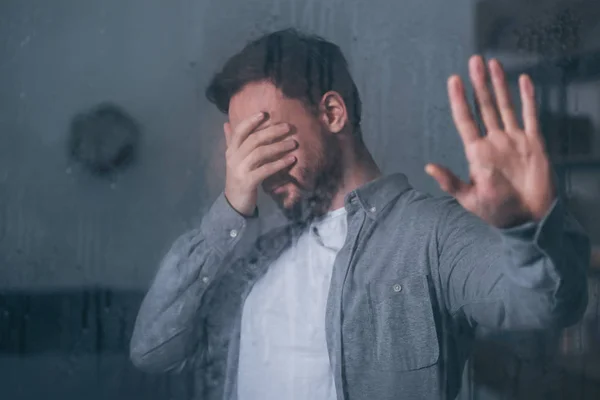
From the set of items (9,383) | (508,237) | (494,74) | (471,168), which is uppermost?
(494,74)

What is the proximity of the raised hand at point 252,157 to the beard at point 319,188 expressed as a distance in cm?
5

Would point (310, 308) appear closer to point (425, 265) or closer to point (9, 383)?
point (425, 265)

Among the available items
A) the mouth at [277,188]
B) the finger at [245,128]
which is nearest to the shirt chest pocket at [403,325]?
the mouth at [277,188]

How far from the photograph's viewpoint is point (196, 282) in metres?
1.32

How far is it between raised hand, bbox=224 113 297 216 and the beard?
0.05 metres

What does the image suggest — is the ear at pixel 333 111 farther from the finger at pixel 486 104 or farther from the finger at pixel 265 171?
the finger at pixel 486 104

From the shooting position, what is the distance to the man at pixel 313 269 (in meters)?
1.27

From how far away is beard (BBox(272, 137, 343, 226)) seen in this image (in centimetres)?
131

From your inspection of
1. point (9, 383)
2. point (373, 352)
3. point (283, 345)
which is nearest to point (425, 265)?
point (373, 352)

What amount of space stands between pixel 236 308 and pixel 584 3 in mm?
914

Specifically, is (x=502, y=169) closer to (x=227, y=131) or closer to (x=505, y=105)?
(x=505, y=105)

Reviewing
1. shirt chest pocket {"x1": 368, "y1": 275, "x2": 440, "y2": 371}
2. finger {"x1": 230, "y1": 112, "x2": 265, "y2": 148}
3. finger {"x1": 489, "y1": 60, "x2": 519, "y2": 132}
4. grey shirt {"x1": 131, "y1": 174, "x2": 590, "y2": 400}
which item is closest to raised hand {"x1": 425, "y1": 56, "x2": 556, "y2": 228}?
finger {"x1": 489, "y1": 60, "x2": 519, "y2": 132}

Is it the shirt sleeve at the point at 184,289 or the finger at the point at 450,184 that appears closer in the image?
the finger at the point at 450,184

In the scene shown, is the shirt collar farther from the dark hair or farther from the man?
the dark hair
